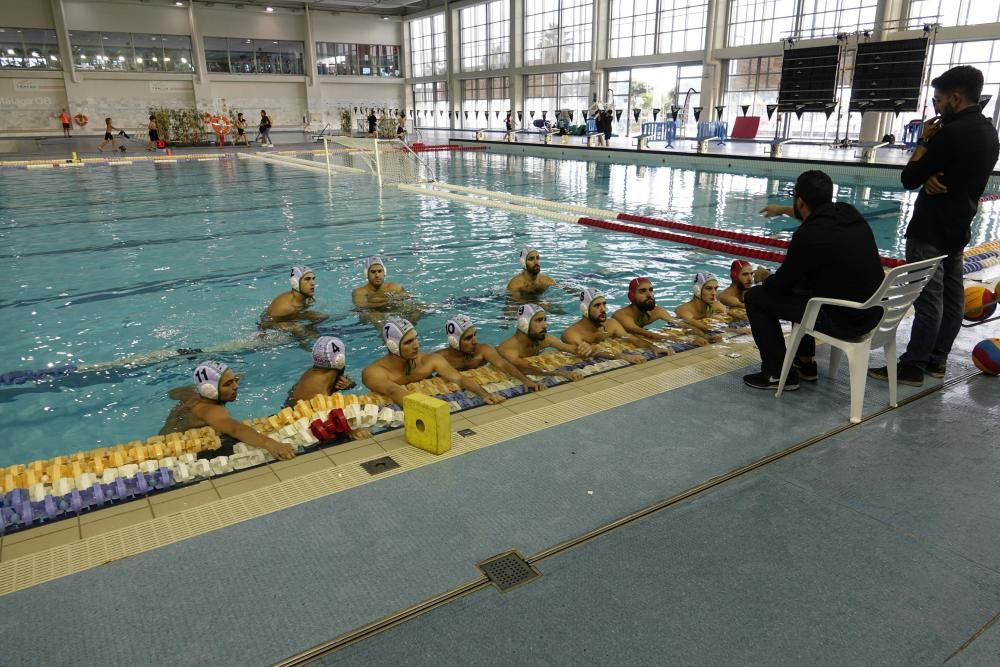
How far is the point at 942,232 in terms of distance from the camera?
3719 mm

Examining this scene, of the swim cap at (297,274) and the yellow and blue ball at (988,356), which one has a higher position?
the swim cap at (297,274)

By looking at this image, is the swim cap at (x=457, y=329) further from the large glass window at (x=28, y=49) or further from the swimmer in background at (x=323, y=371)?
the large glass window at (x=28, y=49)

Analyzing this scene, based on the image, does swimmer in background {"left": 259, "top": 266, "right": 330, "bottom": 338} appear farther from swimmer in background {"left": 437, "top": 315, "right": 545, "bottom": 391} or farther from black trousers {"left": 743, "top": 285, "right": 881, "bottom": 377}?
black trousers {"left": 743, "top": 285, "right": 881, "bottom": 377}

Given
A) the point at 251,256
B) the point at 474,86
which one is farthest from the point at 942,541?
the point at 474,86

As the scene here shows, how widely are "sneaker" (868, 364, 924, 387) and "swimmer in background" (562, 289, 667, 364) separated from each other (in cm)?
138

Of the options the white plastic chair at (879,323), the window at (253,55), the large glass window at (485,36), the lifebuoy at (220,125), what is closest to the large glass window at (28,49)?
the window at (253,55)

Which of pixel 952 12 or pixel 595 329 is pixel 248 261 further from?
pixel 952 12

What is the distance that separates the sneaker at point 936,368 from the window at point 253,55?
43.1m

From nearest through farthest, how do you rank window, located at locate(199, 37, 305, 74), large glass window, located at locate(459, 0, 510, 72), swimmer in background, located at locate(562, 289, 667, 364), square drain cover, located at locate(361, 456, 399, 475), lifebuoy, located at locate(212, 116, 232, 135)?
square drain cover, located at locate(361, 456, 399, 475) → swimmer in background, located at locate(562, 289, 667, 364) → lifebuoy, located at locate(212, 116, 232, 135) → large glass window, located at locate(459, 0, 510, 72) → window, located at locate(199, 37, 305, 74)

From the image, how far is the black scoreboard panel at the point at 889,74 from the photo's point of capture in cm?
1652

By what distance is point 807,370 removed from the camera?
4070 mm

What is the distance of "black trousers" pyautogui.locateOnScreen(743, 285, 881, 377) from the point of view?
3469 millimetres

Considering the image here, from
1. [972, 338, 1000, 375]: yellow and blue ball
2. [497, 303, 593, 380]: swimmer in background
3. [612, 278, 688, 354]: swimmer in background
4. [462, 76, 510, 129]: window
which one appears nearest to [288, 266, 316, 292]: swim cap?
[497, 303, 593, 380]: swimmer in background

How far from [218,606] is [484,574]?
89cm
